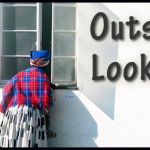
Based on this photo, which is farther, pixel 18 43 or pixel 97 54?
pixel 18 43

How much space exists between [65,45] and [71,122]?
1.07 metres

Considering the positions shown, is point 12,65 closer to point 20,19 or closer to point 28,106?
point 20,19

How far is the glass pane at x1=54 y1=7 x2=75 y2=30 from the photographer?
13.8 ft

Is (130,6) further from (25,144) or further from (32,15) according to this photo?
(25,144)

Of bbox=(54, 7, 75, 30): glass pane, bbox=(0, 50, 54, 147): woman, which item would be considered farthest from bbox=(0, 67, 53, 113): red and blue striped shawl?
bbox=(54, 7, 75, 30): glass pane

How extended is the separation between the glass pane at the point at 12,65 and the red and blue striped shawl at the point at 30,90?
1.41 feet

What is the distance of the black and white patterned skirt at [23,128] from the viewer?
368cm

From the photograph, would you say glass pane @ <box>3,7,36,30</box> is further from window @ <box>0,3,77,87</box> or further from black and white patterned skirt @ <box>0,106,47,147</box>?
black and white patterned skirt @ <box>0,106,47,147</box>

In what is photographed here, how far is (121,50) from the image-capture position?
162 inches

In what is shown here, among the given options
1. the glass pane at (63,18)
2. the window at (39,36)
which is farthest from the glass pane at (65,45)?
the glass pane at (63,18)

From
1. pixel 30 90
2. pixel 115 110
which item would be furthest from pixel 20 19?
pixel 115 110

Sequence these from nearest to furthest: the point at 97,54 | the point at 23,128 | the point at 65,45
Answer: the point at 23,128 < the point at 97,54 < the point at 65,45

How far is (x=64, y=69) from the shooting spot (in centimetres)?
424

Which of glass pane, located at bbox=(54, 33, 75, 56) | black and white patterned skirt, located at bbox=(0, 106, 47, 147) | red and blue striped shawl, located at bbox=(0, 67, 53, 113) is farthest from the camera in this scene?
glass pane, located at bbox=(54, 33, 75, 56)
